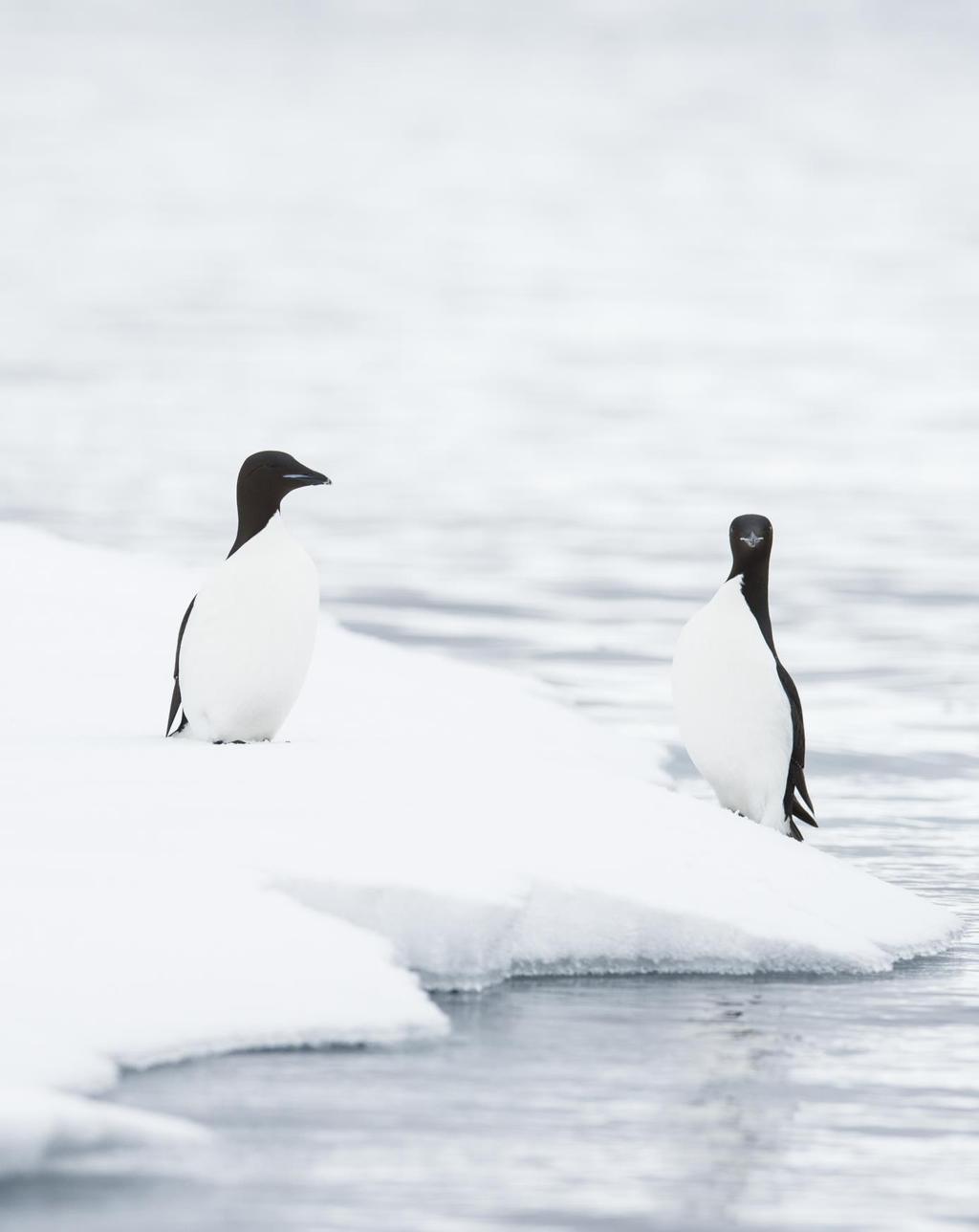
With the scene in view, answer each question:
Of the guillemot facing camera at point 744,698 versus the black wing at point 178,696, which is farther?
the guillemot facing camera at point 744,698

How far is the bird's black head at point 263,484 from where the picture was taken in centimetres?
929

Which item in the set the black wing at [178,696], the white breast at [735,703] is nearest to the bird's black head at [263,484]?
the black wing at [178,696]

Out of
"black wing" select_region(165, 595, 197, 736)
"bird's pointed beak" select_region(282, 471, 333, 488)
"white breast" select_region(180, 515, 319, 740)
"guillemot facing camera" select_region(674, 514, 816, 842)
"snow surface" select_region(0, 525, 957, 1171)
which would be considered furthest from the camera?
"guillemot facing camera" select_region(674, 514, 816, 842)

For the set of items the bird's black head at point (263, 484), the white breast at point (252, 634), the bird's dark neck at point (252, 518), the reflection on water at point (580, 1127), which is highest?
the bird's black head at point (263, 484)

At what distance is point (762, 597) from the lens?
9.86 metres

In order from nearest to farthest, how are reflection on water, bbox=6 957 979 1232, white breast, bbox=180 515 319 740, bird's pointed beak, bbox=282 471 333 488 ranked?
1. reflection on water, bbox=6 957 979 1232
2. white breast, bbox=180 515 319 740
3. bird's pointed beak, bbox=282 471 333 488

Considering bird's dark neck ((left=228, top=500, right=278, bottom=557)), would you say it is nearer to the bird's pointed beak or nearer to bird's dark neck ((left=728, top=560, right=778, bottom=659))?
the bird's pointed beak

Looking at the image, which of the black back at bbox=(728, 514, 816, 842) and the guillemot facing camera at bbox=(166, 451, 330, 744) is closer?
the guillemot facing camera at bbox=(166, 451, 330, 744)

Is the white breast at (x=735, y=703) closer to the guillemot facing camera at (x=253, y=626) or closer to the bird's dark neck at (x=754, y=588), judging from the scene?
the bird's dark neck at (x=754, y=588)

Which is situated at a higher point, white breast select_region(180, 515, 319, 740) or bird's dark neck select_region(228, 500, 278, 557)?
bird's dark neck select_region(228, 500, 278, 557)

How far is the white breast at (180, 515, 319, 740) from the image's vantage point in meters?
9.06

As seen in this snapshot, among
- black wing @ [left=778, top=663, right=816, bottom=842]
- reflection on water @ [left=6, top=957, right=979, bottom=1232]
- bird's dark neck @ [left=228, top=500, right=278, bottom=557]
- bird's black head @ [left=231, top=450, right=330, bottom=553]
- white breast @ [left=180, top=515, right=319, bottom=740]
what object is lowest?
reflection on water @ [left=6, top=957, right=979, bottom=1232]

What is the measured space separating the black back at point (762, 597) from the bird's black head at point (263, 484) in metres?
1.62

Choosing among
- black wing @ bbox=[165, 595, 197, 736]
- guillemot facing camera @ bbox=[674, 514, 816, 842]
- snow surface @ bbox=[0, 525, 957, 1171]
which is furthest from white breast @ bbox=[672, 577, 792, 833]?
black wing @ bbox=[165, 595, 197, 736]
